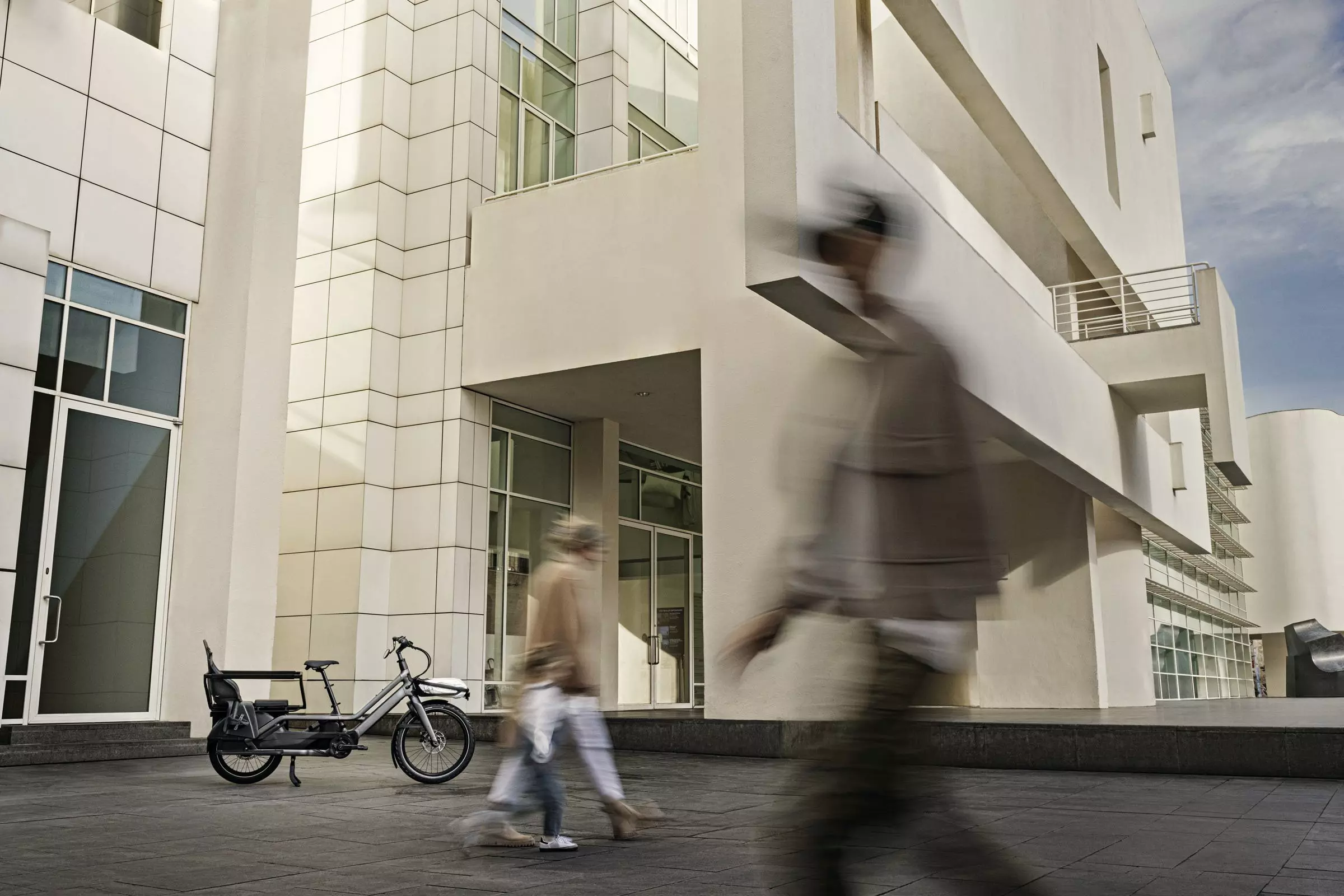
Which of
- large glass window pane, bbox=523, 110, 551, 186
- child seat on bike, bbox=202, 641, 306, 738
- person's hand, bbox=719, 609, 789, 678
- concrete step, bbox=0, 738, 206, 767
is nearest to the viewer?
person's hand, bbox=719, 609, 789, 678

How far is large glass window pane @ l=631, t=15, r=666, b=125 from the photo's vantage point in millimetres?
19047

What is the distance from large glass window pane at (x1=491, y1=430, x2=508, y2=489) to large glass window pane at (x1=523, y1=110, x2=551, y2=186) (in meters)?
4.02

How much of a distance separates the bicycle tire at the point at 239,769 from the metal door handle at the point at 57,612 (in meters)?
3.04

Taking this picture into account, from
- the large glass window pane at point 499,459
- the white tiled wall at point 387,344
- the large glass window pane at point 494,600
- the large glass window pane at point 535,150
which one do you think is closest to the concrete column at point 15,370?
the white tiled wall at point 387,344

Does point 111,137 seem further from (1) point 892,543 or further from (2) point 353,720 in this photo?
(1) point 892,543

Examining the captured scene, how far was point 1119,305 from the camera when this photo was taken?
737 inches

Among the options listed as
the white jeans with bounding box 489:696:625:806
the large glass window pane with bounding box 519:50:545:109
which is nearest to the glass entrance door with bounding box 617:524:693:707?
the large glass window pane with bounding box 519:50:545:109

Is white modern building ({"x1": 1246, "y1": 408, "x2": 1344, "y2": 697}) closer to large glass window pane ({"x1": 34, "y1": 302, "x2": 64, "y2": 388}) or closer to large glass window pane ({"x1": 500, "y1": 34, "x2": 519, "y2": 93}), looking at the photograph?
large glass window pane ({"x1": 500, "y1": 34, "x2": 519, "y2": 93})

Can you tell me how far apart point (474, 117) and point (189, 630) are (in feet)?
27.3

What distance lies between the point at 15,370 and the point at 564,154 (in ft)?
31.6

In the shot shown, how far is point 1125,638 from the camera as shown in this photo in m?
19.2

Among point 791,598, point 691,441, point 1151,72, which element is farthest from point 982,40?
point 1151,72

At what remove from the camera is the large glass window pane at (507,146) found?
1691 cm

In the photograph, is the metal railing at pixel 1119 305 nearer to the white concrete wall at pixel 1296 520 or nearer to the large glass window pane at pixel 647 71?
the large glass window pane at pixel 647 71
